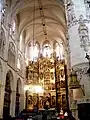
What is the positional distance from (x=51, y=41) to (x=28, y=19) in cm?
756

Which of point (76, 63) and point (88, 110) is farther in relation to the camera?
point (76, 63)

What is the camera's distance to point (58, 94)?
949 inches

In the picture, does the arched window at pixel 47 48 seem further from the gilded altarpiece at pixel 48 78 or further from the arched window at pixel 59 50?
the gilded altarpiece at pixel 48 78

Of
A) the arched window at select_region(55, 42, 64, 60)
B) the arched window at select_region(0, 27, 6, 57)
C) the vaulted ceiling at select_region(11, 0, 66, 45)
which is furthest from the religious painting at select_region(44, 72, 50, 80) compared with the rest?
the arched window at select_region(0, 27, 6, 57)

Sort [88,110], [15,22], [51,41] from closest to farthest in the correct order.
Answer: [88,110]
[15,22]
[51,41]

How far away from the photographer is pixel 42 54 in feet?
96.4

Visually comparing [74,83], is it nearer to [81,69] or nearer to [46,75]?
[81,69]

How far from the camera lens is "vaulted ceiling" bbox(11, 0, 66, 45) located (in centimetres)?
2025

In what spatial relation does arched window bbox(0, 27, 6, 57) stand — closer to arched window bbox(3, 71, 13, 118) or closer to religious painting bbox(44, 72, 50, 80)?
arched window bbox(3, 71, 13, 118)

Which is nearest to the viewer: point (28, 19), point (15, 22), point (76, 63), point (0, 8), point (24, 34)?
point (76, 63)

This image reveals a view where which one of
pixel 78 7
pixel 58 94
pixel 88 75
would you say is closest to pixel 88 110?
pixel 88 75

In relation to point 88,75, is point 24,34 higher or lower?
higher

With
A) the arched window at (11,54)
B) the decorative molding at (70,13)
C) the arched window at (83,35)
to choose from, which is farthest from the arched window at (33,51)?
the arched window at (83,35)

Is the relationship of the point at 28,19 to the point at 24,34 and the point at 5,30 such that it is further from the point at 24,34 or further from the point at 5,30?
the point at 5,30
